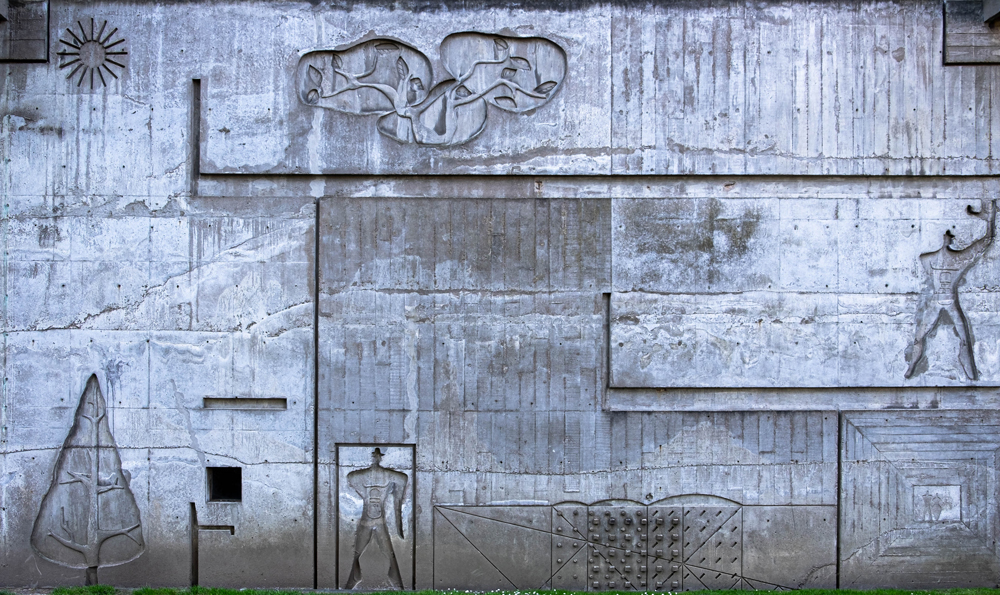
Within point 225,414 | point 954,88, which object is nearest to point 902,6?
point 954,88

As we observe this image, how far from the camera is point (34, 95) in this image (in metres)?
6.79

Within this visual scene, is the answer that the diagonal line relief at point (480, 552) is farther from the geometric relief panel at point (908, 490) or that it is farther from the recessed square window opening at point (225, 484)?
the geometric relief panel at point (908, 490)

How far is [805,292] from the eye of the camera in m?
6.78

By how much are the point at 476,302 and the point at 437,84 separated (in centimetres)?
198

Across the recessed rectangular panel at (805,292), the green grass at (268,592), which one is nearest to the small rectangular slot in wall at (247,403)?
the green grass at (268,592)

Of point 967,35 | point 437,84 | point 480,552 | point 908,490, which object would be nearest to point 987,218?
point 967,35

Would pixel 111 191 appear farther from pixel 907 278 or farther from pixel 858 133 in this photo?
pixel 907 278

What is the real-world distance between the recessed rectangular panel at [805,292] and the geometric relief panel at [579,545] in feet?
3.99

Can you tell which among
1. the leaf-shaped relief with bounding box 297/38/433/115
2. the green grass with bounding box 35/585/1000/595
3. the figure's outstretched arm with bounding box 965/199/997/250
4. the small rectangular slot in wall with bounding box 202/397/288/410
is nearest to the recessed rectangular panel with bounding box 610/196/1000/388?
the figure's outstretched arm with bounding box 965/199/997/250

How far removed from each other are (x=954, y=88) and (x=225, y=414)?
713 cm

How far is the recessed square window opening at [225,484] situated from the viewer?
269 inches

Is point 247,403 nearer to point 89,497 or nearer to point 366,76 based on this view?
point 89,497

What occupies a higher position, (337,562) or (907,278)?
(907,278)

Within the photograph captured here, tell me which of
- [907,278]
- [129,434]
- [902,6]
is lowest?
[129,434]
